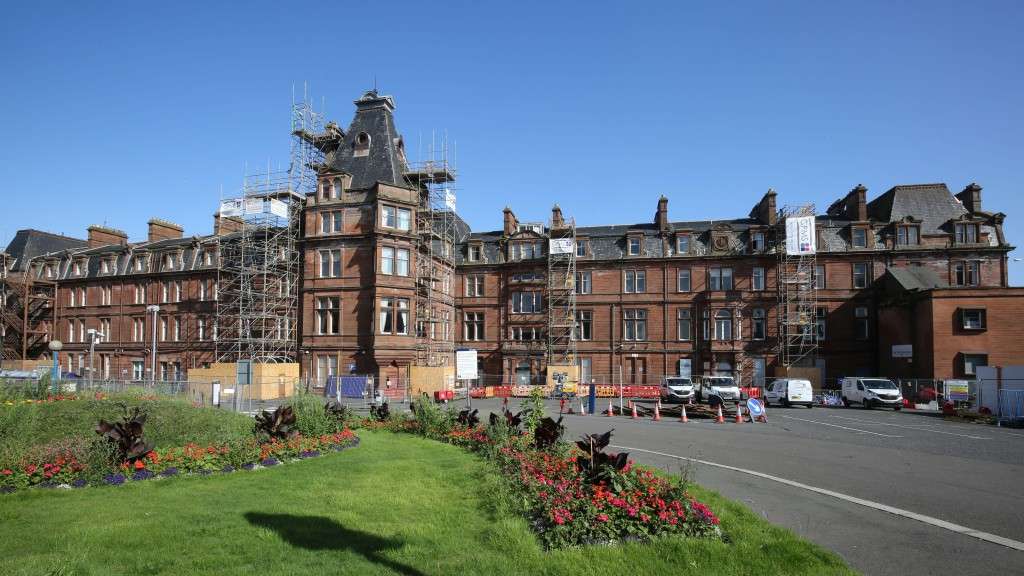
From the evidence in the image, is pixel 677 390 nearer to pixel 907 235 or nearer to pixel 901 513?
pixel 907 235

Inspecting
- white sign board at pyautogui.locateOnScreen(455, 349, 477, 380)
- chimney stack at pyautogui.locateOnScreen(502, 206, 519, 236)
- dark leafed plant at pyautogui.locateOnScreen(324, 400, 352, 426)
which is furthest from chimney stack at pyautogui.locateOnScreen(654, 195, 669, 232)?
dark leafed plant at pyautogui.locateOnScreen(324, 400, 352, 426)

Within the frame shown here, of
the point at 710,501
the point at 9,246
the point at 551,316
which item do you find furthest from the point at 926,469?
the point at 9,246

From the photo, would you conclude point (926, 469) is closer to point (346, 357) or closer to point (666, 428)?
point (666, 428)

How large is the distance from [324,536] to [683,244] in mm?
46689

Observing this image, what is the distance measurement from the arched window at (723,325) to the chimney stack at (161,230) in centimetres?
4866

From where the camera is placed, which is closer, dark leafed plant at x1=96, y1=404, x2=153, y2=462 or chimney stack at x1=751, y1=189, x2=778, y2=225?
dark leafed plant at x1=96, y1=404, x2=153, y2=462

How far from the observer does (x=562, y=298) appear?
171 ft

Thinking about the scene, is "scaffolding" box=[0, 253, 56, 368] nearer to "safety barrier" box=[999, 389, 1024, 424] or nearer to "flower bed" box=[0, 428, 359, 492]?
"flower bed" box=[0, 428, 359, 492]

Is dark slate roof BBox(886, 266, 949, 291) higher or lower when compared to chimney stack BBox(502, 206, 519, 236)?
lower

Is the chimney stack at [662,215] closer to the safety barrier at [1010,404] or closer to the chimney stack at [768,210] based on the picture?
the chimney stack at [768,210]

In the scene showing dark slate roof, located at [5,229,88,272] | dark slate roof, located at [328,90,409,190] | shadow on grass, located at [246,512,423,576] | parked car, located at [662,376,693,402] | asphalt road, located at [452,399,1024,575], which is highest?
dark slate roof, located at [328,90,409,190]

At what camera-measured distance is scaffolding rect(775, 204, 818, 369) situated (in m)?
47.4

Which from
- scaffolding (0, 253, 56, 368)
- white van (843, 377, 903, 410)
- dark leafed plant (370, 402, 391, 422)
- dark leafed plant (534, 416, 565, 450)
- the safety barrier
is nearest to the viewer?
dark leafed plant (534, 416, 565, 450)

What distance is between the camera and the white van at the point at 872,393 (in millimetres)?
35469
